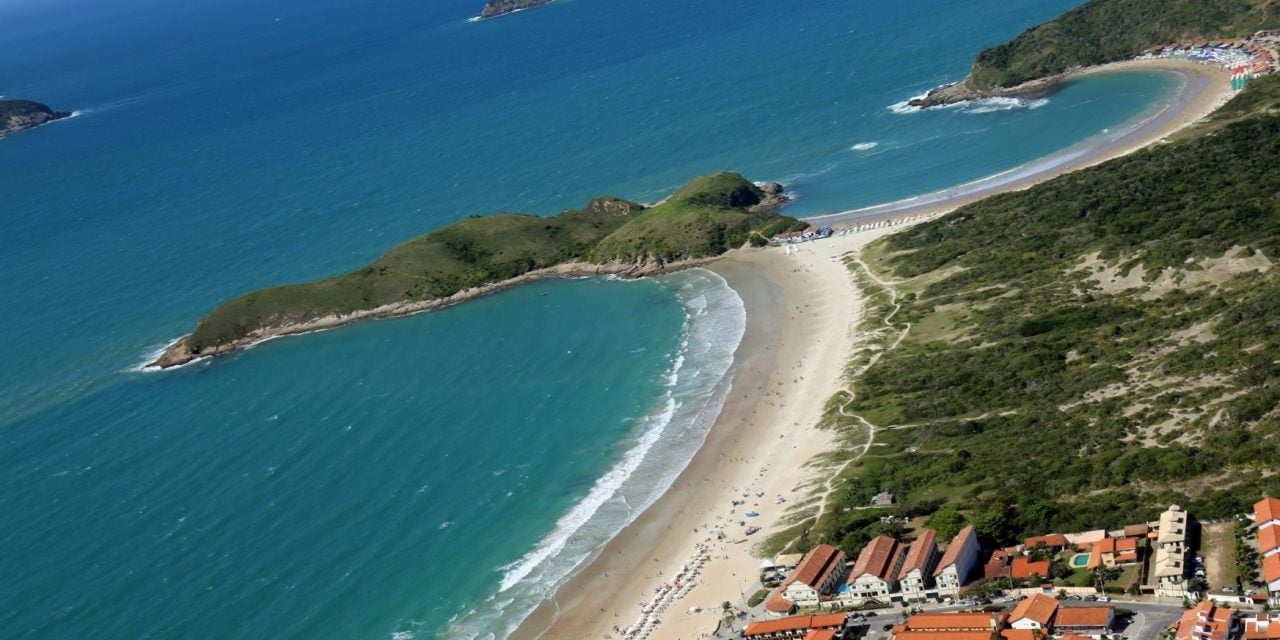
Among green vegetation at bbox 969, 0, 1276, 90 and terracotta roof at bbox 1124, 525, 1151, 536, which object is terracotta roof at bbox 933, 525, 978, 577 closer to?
terracotta roof at bbox 1124, 525, 1151, 536

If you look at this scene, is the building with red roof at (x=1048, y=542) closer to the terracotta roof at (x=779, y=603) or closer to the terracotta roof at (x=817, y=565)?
the terracotta roof at (x=817, y=565)

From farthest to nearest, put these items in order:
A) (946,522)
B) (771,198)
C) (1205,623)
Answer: (771,198), (946,522), (1205,623)

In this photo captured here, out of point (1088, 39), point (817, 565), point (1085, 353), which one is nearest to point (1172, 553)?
point (817, 565)

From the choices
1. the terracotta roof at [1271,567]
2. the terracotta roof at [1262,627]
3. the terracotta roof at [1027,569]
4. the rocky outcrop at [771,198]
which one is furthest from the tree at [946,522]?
the rocky outcrop at [771,198]

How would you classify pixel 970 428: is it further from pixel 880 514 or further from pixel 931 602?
pixel 931 602

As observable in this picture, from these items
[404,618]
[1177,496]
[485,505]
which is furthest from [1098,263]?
[404,618]

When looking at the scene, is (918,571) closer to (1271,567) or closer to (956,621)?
(956,621)

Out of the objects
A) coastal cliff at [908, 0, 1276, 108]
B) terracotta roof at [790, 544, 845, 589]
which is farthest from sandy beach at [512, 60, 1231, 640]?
coastal cliff at [908, 0, 1276, 108]

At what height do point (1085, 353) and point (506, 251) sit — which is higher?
point (506, 251)
